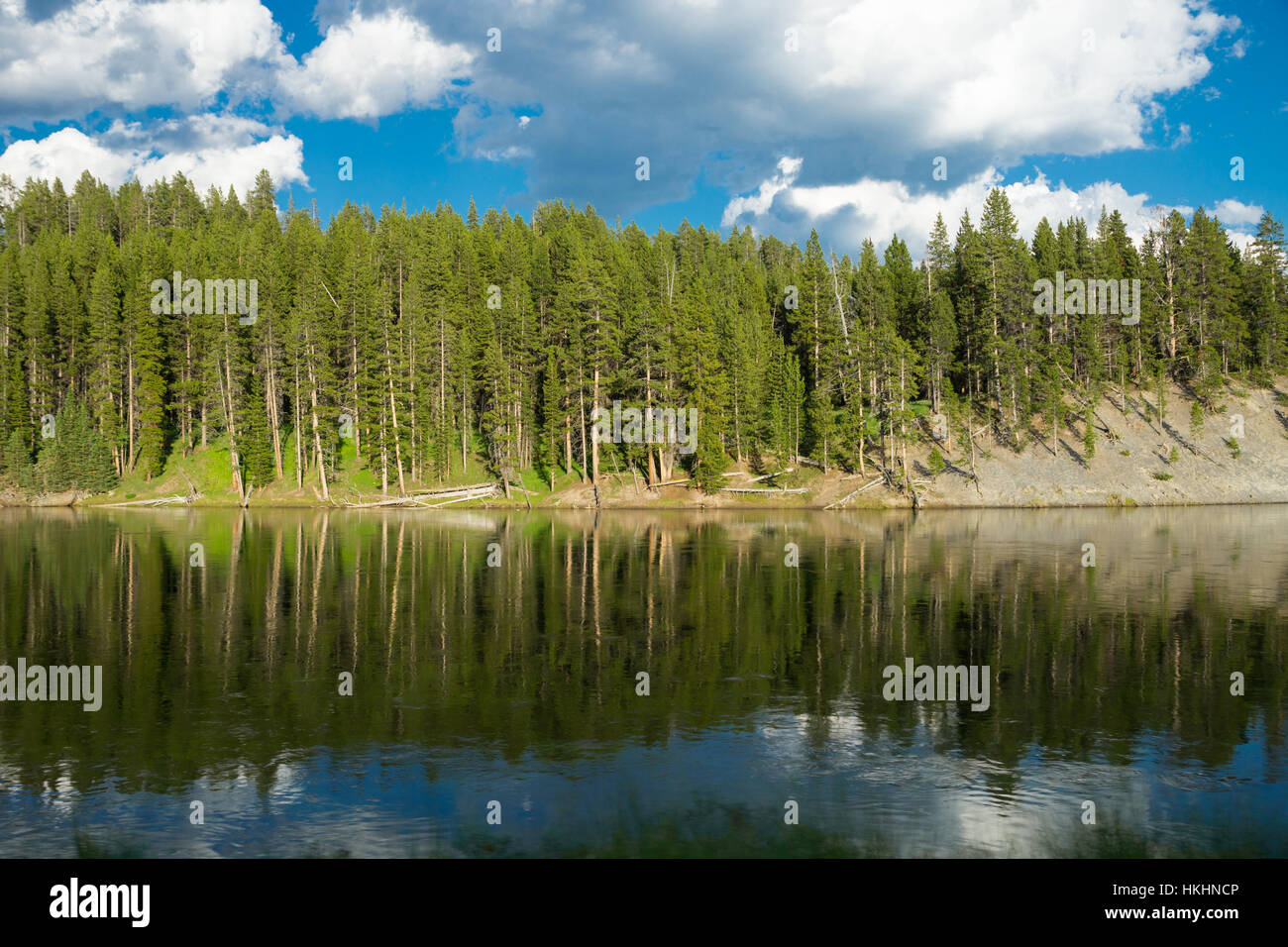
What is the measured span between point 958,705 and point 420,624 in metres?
15.2

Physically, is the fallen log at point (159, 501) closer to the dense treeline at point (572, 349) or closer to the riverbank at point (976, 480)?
the riverbank at point (976, 480)

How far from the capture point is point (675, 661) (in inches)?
820

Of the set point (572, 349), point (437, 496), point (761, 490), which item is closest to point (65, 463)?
point (437, 496)

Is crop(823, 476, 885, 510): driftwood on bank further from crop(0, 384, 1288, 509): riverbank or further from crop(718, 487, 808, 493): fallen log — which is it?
crop(718, 487, 808, 493): fallen log

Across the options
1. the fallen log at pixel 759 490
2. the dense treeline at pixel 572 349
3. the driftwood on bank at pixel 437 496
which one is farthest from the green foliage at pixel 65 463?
the fallen log at pixel 759 490

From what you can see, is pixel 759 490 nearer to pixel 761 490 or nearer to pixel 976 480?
pixel 761 490

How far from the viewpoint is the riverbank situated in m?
79.7

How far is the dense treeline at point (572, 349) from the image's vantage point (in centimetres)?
8425

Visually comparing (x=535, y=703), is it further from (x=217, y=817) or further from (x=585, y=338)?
(x=585, y=338)

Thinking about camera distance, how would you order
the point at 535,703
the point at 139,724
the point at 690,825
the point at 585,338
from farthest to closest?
the point at 585,338, the point at 535,703, the point at 139,724, the point at 690,825

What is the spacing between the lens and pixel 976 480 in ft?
267

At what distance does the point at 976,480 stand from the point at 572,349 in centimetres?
4082
